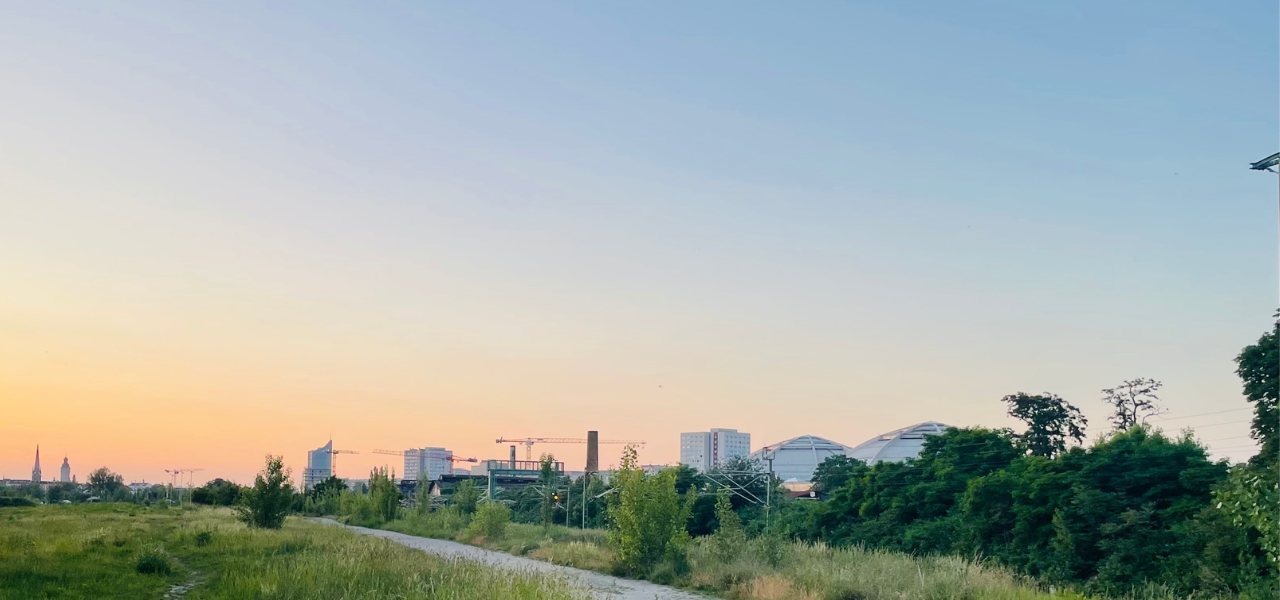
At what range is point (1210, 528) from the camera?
83.4 ft

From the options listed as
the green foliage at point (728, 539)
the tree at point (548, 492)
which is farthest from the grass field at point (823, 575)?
the tree at point (548, 492)

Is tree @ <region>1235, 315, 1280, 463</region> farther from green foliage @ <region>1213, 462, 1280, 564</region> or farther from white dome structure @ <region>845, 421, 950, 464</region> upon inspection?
white dome structure @ <region>845, 421, 950, 464</region>

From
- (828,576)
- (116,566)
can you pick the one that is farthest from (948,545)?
(116,566)

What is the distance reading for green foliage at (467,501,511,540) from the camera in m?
50.6

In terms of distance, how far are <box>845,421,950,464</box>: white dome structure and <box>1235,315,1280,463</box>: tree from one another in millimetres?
51695

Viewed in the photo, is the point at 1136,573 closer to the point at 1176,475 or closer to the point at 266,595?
the point at 1176,475

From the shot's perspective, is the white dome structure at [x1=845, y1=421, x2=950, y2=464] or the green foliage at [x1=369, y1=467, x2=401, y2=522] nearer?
the green foliage at [x1=369, y1=467, x2=401, y2=522]

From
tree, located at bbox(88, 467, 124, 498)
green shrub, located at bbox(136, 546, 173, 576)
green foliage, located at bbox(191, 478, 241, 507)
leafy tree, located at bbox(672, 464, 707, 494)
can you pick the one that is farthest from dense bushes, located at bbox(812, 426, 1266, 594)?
tree, located at bbox(88, 467, 124, 498)

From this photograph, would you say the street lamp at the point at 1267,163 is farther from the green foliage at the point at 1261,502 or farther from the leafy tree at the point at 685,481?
the leafy tree at the point at 685,481

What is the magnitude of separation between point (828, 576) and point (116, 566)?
18.9 m

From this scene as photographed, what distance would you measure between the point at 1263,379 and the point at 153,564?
1269 inches

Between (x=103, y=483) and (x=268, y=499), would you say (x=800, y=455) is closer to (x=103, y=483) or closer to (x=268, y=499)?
(x=268, y=499)

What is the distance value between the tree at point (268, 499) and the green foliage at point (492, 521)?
10.0 metres

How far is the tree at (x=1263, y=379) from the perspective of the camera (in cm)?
2738
